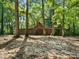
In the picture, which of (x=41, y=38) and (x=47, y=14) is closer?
(x=41, y=38)

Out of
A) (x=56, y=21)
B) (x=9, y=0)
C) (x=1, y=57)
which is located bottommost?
(x=1, y=57)

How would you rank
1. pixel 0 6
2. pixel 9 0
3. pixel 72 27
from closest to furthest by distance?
pixel 9 0, pixel 0 6, pixel 72 27

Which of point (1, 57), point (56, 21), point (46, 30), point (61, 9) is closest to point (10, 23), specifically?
point (46, 30)

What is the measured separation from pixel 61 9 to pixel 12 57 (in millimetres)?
11315

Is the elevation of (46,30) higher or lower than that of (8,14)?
lower

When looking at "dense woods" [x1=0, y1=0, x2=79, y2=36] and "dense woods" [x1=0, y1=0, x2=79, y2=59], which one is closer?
"dense woods" [x1=0, y1=0, x2=79, y2=59]

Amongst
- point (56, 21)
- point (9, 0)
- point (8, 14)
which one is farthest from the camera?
point (8, 14)

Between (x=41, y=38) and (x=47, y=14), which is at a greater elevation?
(x=47, y=14)

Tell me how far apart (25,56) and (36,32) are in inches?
841

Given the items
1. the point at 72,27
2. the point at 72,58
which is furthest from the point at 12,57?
the point at 72,27

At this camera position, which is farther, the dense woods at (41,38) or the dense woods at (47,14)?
the dense woods at (47,14)

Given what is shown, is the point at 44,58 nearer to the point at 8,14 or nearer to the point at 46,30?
the point at 46,30

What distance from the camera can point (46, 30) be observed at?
29.1 m

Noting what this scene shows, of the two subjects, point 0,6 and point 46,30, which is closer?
point 46,30
